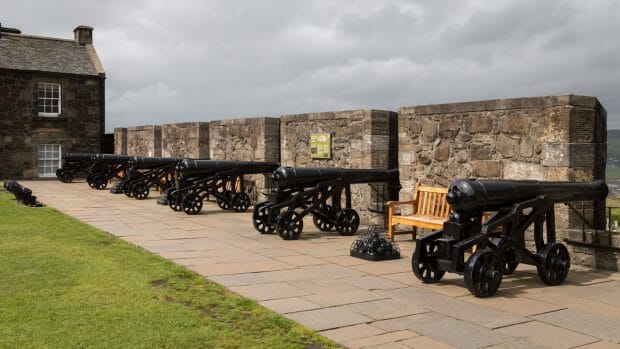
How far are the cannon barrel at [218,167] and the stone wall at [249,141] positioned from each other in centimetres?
58

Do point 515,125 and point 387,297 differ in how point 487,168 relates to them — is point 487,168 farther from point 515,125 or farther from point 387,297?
point 387,297

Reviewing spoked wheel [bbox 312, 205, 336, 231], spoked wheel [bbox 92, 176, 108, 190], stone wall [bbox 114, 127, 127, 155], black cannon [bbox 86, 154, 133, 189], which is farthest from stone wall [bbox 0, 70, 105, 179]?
spoked wheel [bbox 312, 205, 336, 231]

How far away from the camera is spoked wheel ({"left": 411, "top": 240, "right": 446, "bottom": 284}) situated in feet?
19.0

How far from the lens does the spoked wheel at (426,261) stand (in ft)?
19.0

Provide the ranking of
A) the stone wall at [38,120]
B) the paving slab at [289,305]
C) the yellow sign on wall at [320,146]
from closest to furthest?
the paving slab at [289,305]
the yellow sign on wall at [320,146]
the stone wall at [38,120]

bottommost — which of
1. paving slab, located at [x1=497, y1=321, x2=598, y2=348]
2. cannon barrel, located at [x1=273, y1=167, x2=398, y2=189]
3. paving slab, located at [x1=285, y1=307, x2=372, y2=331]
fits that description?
paving slab, located at [x1=497, y1=321, x2=598, y2=348]

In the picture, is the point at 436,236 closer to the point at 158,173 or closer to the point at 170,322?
the point at 170,322

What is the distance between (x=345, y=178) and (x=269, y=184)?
159 inches

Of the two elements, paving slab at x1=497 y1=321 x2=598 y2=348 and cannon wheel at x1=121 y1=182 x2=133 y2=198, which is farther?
cannon wheel at x1=121 y1=182 x2=133 y2=198

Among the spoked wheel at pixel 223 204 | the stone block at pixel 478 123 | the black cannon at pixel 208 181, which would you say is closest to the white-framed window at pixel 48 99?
the black cannon at pixel 208 181

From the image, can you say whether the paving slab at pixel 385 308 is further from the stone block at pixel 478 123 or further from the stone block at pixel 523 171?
the stone block at pixel 478 123

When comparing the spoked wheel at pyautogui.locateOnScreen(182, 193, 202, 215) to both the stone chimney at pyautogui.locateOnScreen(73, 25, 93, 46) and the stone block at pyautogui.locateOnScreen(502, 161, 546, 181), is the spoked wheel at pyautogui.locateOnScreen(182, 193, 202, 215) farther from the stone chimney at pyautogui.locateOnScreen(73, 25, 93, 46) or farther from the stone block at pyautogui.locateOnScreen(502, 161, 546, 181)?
the stone chimney at pyautogui.locateOnScreen(73, 25, 93, 46)

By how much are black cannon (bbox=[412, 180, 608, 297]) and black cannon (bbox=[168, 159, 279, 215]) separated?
646cm

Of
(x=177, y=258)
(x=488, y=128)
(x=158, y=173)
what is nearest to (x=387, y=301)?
(x=177, y=258)
